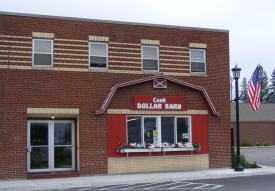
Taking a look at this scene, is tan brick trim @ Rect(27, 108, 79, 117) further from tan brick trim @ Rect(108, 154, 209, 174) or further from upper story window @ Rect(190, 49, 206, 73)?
upper story window @ Rect(190, 49, 206, 73)

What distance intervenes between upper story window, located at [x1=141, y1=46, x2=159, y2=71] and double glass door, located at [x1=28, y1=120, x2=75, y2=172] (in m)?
4.41

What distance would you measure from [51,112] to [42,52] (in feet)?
8.66

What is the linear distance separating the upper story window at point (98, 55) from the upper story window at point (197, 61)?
173 inches

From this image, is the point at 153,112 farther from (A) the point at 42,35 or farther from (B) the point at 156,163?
(A) the point at 42,35

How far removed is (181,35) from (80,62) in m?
5.26

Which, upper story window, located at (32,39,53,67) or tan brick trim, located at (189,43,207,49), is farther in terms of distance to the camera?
tan brick trim, located at (189,43,207,49)

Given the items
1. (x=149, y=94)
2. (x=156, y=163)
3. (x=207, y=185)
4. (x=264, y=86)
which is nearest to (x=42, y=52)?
(x=149, y=94)

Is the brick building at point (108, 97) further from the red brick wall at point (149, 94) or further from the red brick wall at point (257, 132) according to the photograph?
the red brick wall at point (257, 132)

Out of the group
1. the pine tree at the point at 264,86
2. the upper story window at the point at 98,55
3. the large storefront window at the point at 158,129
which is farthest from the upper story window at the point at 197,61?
the pine tree at the point at 264,86

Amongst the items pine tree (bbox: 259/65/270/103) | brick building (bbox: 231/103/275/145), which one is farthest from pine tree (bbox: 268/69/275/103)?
brick building (bbox: 231/103/275/145)

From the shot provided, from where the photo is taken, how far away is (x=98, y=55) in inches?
723

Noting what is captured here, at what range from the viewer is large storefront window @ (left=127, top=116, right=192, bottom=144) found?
18609 mm

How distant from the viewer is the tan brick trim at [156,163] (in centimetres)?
1798

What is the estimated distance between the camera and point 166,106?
62.4ft
